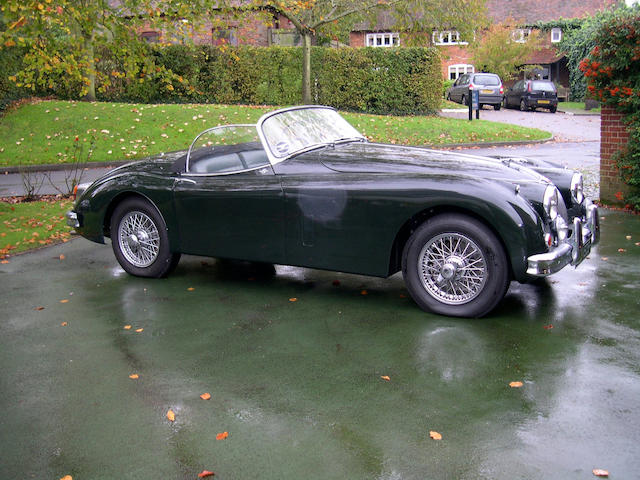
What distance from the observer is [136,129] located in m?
19.7

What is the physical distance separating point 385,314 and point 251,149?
6.49 feet

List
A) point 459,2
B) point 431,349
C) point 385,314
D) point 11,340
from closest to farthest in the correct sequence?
1. point 431,349
2. point 11,340
3. point 385,314
4. point 459,2

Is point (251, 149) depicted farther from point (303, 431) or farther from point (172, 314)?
point (303, 431)

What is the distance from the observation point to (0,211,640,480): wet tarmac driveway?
10.8ft

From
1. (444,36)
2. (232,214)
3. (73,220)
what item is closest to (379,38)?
(444,36)

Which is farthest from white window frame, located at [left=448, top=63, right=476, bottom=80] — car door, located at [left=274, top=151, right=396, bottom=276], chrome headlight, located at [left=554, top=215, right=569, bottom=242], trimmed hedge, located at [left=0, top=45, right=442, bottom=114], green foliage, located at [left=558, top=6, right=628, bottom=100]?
chrome headlight, located at [left=554, top=215, right=569, bottom=242]

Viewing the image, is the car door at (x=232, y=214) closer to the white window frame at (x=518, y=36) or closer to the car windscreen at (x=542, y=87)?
the car windscreen at (x=542, y=87)

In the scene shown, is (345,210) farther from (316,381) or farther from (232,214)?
(316,381)

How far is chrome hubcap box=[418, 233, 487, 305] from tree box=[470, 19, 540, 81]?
39.2 meters

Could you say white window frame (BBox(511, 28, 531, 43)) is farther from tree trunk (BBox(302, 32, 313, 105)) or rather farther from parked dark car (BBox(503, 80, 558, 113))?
tree trunk (BBox(302, 32, 313, 105))

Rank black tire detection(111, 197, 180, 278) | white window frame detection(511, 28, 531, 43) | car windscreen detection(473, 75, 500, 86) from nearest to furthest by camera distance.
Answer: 1. black tire detection(111, 197, 180, 278)
2. car windscreen detection(473, 75, 500, 86)
3. white window frame detection(511, 28, 531, 43)

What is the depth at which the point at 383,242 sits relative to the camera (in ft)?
17.5

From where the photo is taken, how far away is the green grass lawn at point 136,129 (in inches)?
707

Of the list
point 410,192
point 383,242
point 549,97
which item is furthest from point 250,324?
point 549,97
